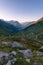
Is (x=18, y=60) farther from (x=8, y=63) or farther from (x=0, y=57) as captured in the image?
(x=0, y=57)

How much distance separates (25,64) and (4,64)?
144 inches

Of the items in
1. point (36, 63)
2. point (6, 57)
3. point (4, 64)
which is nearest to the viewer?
point (4, 64)

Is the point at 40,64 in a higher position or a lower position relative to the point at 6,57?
lower

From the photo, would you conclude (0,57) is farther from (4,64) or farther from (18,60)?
(18,60)

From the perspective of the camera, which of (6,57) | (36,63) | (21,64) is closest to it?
(21,64)

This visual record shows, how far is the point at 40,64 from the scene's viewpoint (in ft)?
110

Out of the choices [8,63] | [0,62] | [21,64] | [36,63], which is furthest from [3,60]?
[36,63]

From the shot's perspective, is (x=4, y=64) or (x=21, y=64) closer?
(x=21, y=64)

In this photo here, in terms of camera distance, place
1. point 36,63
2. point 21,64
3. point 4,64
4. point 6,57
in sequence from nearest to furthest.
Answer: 1. point 21,64
2. point 4,64
3. point 6,57
4. point 36,63

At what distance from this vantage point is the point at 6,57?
31969 mm

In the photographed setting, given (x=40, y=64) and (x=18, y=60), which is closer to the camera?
(x=18, y=60)

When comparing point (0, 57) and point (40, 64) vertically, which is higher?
point (0, 57)

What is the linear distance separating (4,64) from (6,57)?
2720 millimetres

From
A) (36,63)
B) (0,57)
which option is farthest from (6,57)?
(36,63)
